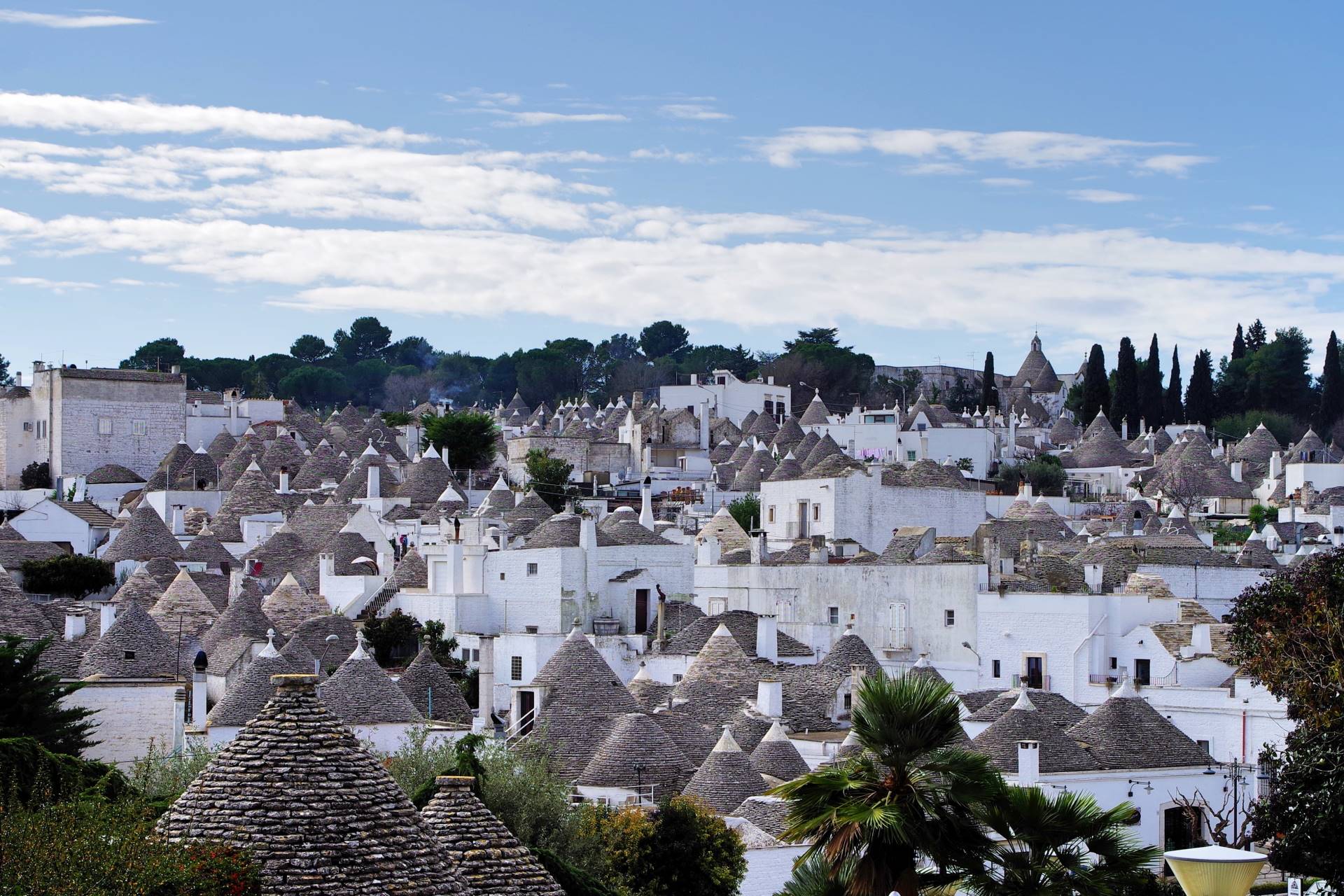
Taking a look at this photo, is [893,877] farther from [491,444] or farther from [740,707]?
[491,444]

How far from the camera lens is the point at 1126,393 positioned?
104 meters

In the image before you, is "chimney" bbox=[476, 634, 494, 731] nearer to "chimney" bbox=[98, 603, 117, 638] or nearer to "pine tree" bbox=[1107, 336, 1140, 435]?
"chimney" bbox=[98, 603, 117, 638]

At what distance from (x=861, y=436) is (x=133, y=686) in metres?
48.3

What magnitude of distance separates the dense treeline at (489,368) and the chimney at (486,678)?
67881 mm

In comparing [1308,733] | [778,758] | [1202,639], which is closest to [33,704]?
[778,758]

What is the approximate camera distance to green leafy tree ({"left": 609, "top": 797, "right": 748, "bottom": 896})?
29.0 metres

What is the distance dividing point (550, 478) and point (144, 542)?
17888 millimetres

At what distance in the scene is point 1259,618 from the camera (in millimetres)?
30250

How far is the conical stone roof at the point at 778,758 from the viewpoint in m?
36.3

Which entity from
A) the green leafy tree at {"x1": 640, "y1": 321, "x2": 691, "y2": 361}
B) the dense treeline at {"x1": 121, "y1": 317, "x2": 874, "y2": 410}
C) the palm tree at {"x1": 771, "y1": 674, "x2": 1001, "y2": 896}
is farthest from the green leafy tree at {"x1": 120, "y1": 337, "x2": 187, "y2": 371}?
the palm tree at {"x1": 771, "y1": 674, "x2": 1001, "y2": 896}

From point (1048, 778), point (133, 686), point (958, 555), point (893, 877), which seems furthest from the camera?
point (958, 555)

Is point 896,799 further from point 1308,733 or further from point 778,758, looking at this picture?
point 778,758

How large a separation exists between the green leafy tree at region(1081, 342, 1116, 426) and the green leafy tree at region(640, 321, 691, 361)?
2442 inches

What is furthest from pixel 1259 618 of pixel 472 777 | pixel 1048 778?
pixel 472 777
